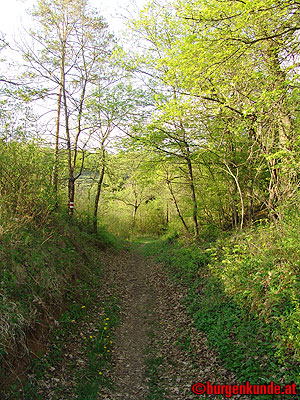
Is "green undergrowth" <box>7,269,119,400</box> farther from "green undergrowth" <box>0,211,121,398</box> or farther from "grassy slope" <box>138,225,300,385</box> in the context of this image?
"grassy slope" <box>138,225,300,385</box>

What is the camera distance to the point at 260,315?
474cm

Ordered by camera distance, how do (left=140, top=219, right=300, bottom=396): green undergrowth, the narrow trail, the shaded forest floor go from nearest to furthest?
(left=140, top=219, right=300, bottom=396): green undergrowth
the shaded forest floor
the narrow trail

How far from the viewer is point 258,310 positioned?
4.96 meters

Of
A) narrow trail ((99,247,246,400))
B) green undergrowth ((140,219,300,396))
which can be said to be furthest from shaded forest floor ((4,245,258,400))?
green undergrowth ((140,219,300,396))

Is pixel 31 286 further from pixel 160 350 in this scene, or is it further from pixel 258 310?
pixel 258 310

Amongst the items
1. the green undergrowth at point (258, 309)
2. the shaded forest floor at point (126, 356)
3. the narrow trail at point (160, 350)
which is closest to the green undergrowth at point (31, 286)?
the shaded forest floor at point (126, 356)

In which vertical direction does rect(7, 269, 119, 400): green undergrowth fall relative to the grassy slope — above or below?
below

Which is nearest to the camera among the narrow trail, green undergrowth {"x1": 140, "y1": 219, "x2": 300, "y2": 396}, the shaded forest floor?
green undergrowth {"x1": 140, "y1": 219, "x2": 300, "y2": 396}

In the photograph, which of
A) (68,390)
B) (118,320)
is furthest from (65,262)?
(68,390)

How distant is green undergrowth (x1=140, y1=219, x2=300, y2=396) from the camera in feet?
12.8

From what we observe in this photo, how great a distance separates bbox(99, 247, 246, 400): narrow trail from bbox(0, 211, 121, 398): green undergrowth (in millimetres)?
1450

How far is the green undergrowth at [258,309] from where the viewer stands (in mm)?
3912

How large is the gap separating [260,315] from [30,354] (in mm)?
4055

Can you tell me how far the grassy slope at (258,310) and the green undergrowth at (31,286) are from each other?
328 centimetres
